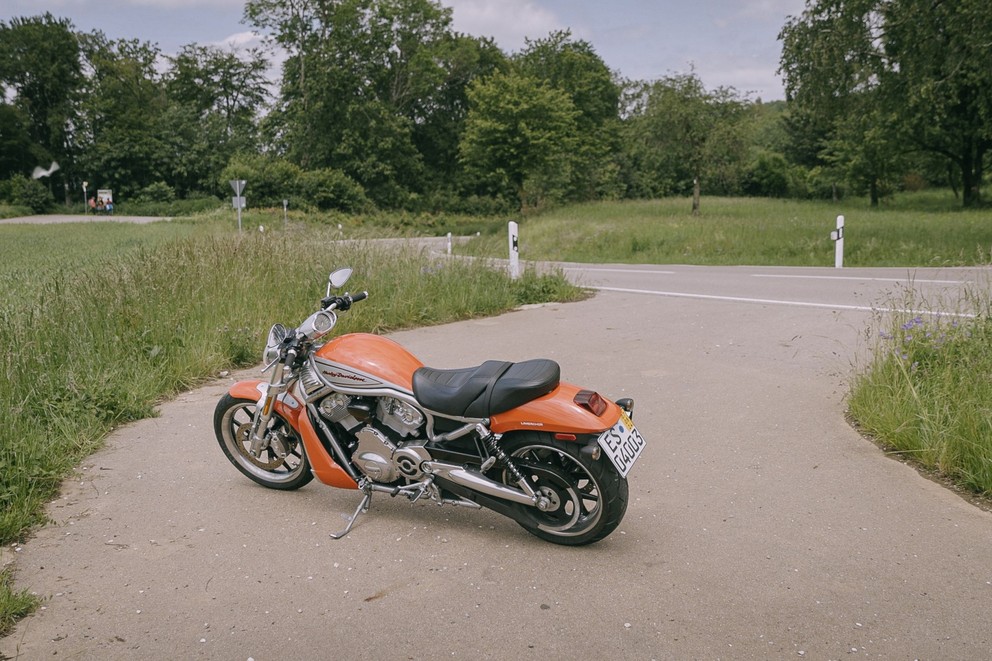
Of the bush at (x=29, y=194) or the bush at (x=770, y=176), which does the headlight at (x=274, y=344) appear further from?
the bush at (x=770, y=176)

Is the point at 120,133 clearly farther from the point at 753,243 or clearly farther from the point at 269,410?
the point at 269,410

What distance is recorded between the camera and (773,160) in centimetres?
6681

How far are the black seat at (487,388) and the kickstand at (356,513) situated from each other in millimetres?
738

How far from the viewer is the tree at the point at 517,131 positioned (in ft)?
152

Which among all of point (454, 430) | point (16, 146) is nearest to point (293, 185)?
point (16, 146)

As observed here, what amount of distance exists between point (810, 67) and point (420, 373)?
18988mm

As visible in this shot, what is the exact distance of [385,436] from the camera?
4.12m

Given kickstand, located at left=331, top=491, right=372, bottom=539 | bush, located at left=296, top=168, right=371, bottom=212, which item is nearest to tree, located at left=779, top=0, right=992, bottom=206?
kickstand, located at left=331, top=491, right=372, bottom=539

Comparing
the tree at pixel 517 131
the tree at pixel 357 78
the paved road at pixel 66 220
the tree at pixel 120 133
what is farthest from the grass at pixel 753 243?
the tree at pixel 120 133

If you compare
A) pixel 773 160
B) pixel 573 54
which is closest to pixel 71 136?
pixel 573 54

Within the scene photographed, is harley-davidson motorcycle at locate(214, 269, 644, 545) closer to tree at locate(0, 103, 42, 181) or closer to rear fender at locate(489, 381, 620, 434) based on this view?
rear fender at locate(489, 381, 620, 434)

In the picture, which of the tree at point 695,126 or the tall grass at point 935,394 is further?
the tree at point 695,126

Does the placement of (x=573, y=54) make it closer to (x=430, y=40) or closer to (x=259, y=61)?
(x=430, y=40)

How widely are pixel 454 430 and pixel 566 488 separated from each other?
614 mm
